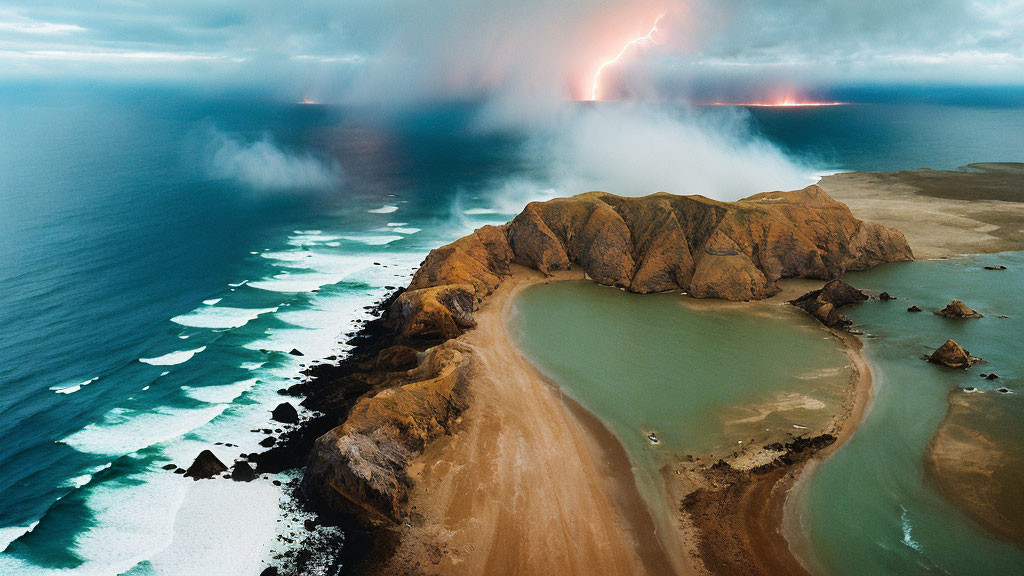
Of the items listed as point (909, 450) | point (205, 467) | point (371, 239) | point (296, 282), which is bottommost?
point (909, 450)

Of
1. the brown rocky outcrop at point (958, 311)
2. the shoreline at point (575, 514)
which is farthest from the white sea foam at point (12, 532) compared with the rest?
the brown rocky outcrop at point (958, 311)

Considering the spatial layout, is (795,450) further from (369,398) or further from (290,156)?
(290,156)

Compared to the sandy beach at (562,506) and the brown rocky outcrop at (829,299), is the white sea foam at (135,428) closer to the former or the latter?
the sandy beach at (562,506)

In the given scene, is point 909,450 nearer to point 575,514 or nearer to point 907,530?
point 907,530

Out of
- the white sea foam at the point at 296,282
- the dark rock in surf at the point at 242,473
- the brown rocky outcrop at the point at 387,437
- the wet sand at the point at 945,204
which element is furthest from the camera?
the wet sand at the point at 945,204

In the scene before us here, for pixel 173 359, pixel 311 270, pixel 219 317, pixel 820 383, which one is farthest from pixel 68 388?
pixel 820 383

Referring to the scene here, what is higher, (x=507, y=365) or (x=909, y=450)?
(x=507, y=365)

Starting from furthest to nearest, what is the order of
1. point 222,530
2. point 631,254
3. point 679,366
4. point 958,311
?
point 631,254
point 958,311
point 679,366
point 222,530

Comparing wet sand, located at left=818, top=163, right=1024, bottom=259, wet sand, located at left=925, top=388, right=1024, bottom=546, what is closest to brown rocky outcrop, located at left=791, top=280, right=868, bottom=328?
wet sand, located at left=925, top=388, right=1024, bottom=546
